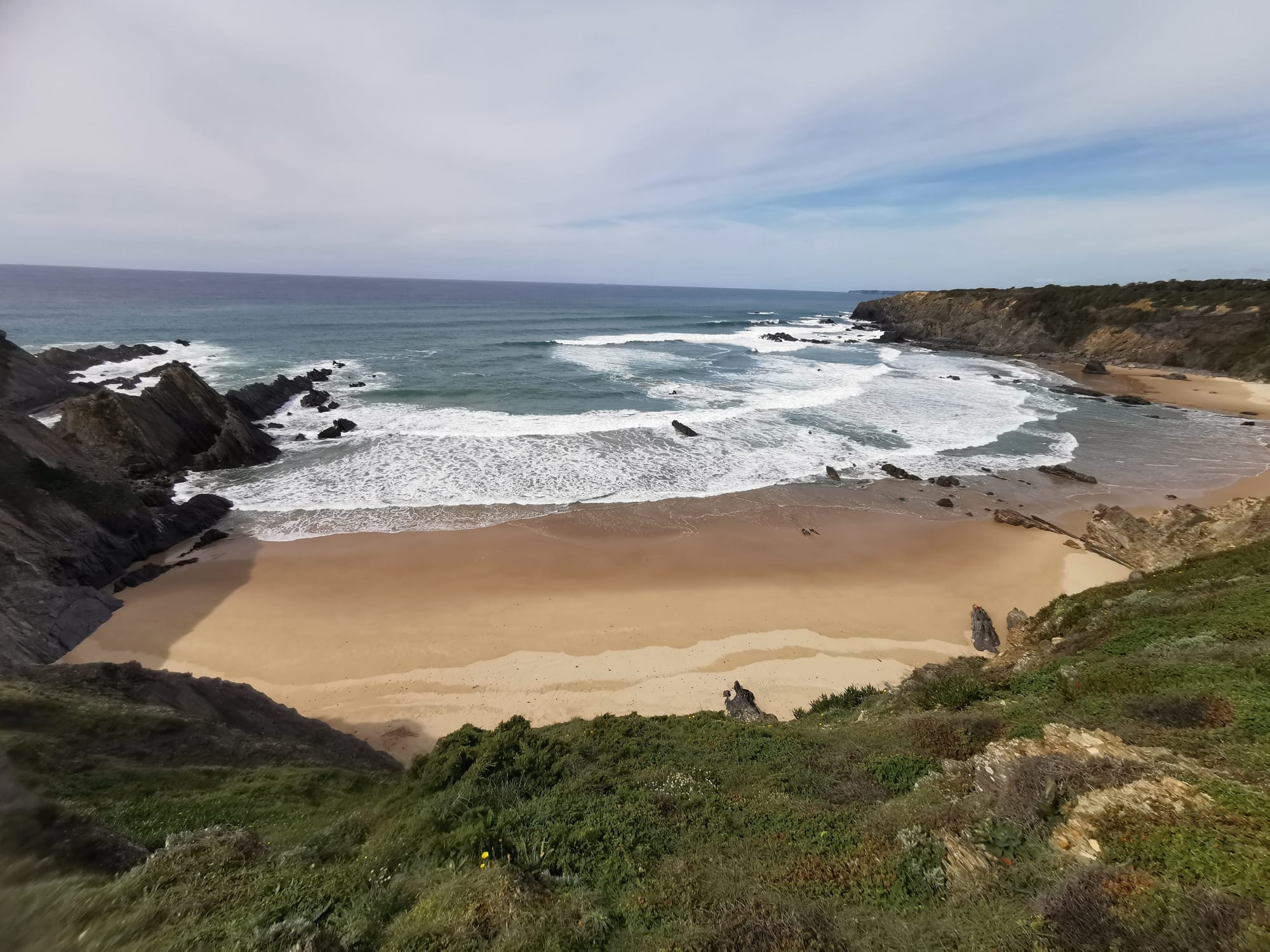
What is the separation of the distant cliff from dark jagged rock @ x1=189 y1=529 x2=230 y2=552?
7380cm

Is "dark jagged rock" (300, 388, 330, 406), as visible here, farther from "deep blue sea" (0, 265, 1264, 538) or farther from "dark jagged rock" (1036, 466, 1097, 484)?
"dark jagged rock" (1036, 466, 1097, 484)

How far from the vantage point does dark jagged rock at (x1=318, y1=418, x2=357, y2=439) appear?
2847 centimetres

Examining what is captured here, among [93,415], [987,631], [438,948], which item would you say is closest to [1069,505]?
[987,631]

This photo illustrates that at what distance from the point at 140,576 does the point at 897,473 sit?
28570 mm

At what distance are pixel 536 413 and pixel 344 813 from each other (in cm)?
2718

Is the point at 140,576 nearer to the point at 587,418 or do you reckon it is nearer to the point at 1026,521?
the point at 587,418

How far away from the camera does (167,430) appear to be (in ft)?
80.0

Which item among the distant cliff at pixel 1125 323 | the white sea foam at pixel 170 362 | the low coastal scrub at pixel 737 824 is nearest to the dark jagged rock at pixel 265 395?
the white sea foam at pixel 170 362

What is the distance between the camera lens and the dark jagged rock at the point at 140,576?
15.8 m

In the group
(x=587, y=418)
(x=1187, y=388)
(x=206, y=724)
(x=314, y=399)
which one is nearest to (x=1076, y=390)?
(x=1187, y=388)

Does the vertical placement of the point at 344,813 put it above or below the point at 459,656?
above

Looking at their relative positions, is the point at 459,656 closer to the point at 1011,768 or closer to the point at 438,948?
the point at 438,948

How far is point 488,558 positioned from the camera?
17719mm

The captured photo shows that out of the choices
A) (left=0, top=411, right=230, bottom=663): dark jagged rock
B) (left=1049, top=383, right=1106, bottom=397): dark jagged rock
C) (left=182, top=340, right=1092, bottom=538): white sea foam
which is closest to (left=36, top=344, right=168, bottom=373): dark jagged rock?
(left=182, top=340, right=1092, bottom=538): white sea foam
